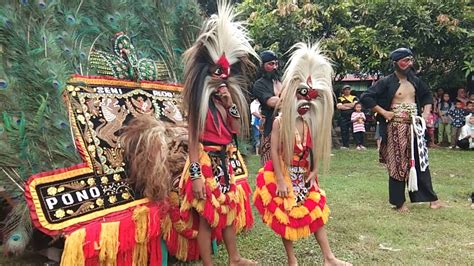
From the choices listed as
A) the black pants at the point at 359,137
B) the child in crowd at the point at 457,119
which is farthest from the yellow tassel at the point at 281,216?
the child in crowd at the point at 457,119

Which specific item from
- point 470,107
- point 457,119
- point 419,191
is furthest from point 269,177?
point 470,107

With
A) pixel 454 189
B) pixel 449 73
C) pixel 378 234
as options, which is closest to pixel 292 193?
pixel 378 234

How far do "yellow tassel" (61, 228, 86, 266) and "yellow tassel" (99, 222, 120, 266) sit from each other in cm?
13

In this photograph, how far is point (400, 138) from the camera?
5328 millimetres

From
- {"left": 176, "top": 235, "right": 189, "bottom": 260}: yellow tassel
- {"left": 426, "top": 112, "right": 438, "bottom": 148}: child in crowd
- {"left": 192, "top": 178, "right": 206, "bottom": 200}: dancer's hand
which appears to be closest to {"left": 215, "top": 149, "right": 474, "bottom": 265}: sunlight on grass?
{"left": 176, "top": 235, "right": 189, "bottom": 260}: yellow tassel

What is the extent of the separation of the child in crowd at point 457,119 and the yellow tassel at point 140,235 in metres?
10.1

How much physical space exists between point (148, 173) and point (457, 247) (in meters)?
2.57

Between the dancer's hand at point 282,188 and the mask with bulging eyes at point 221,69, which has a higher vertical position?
the mask with bulging eyes at point 221,69

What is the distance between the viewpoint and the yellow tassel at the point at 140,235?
11.1ft

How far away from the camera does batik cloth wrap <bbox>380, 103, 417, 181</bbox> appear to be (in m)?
5.30

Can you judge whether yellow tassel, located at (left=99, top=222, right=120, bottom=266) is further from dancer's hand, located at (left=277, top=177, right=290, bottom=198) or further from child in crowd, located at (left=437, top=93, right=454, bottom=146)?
child in crowd, located at (left=437, top=93, right=454, bottom=146)

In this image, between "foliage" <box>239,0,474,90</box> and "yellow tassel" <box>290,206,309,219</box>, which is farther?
"foliage" <box>239,0,474,90</box>

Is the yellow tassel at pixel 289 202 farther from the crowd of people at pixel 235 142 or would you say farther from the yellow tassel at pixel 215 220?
the yellow tassel at pixel 215 220

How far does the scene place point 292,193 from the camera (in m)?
3.46
